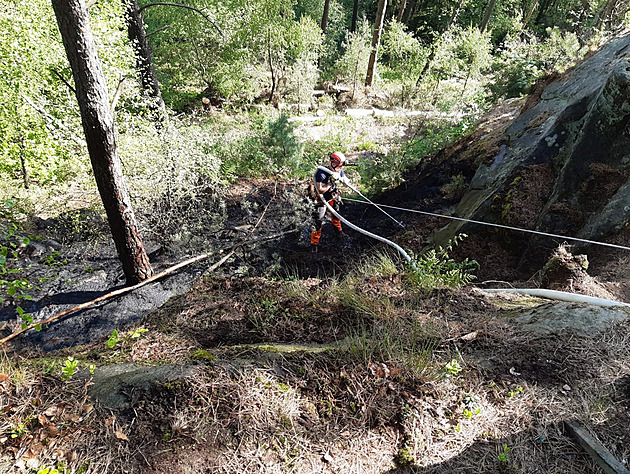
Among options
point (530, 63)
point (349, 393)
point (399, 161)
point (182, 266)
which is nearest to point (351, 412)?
point (349, 393)

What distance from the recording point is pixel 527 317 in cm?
310

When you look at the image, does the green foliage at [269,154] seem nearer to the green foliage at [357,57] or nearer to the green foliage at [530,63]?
the green foliage at [530,63]

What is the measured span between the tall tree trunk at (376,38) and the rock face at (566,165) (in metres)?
13.2

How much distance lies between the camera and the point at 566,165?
4.71 m

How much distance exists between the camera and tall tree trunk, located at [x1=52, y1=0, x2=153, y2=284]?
3.63m

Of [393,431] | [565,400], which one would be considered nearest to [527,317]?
[565,400]

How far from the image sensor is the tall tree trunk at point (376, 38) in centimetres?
1731

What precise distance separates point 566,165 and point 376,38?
16265 mm

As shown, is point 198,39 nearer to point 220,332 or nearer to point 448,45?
point 448,45

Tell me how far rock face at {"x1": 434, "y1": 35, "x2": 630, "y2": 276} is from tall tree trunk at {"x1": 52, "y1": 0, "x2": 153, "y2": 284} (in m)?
5.07

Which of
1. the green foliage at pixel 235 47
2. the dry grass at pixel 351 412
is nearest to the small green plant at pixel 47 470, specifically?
the dry grass at pixel 351 412

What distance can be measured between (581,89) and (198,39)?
16.0 meters

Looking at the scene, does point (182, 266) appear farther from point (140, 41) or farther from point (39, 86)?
point (140, 41)

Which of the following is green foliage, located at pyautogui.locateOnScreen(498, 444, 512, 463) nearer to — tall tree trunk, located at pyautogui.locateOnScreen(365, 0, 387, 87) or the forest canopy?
the forest canopy
